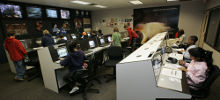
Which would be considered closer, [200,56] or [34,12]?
[200,56]

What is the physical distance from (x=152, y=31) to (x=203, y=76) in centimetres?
593

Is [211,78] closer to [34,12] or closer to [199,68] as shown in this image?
[199,68]

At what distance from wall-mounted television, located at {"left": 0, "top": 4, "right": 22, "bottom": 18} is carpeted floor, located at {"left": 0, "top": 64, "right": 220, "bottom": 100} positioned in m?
2.91

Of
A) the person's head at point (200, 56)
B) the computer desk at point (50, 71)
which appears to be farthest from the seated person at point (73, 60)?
the person's head at point (200, 56)

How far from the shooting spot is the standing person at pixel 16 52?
295 centimetres

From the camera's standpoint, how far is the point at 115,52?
302cm

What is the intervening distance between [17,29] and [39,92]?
378 cm

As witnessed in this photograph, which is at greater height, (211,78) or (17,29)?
(17,29)

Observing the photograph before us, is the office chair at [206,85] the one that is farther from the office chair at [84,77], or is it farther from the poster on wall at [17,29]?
the poster on wall at [17,29]

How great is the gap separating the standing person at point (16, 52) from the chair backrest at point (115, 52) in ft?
8.21

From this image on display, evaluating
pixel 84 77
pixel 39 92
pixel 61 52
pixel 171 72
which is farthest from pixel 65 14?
pixel 171 72

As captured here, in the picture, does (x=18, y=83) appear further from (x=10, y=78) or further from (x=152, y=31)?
(x=152, y=31)

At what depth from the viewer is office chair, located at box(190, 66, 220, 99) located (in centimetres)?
136

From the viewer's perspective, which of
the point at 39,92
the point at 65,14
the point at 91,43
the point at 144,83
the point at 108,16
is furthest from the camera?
the point at 108,16
